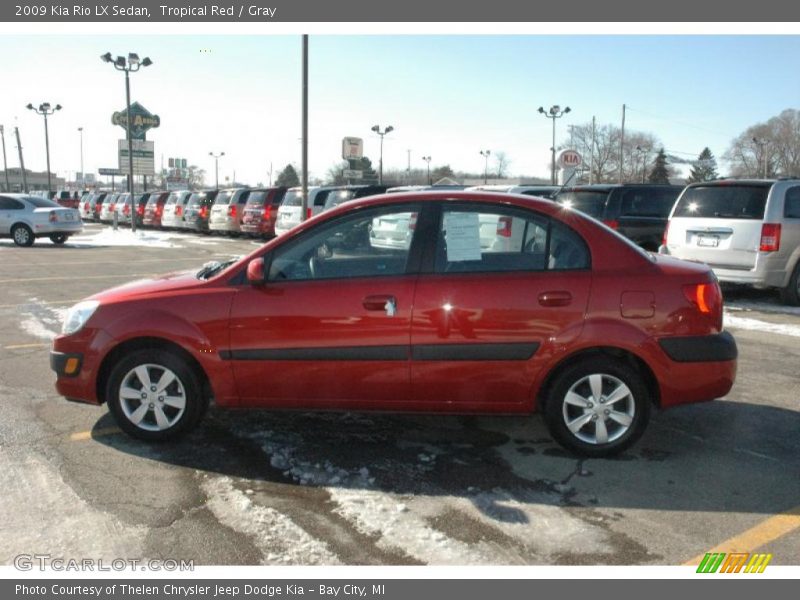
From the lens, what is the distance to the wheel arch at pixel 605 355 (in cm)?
406

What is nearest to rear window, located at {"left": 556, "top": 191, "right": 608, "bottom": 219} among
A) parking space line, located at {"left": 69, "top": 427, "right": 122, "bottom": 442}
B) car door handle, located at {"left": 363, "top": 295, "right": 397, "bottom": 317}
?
car door handle, located at {"left": 363, "top": 295, "right": 397, "bottom": 317}

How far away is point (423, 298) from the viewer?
157 inches

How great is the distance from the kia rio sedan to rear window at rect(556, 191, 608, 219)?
828 cm

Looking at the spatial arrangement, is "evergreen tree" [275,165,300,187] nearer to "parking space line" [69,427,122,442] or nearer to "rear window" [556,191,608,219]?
"rear window" [556,191,608,219]

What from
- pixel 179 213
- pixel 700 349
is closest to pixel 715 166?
pixel 179 213

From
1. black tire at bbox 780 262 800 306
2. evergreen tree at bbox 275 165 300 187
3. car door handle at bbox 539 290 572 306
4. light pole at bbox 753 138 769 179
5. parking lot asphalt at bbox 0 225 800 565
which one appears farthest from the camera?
evergreen tree at bbox 275 165 300 187

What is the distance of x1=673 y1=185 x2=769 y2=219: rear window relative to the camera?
916cm

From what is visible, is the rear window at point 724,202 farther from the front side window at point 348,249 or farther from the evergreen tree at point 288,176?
the evergreen tree at point 288,176

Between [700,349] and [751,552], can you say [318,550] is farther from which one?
[700,349]

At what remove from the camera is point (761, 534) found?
3.25 meters

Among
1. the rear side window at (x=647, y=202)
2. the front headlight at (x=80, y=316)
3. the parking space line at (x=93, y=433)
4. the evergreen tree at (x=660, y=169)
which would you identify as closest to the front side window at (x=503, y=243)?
the front headlight at (x=80, y=316)

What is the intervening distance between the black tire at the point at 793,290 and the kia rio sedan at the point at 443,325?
6212mm
